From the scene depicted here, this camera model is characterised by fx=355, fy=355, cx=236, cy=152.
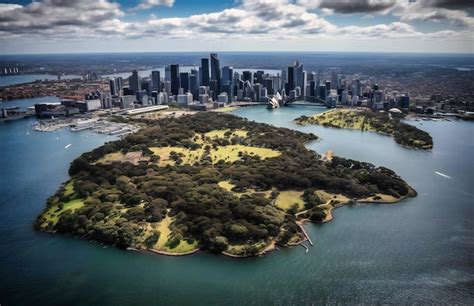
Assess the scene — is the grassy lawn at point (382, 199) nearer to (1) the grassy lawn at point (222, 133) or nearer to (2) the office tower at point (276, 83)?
(1) the grassy lawn at point (222, 133)

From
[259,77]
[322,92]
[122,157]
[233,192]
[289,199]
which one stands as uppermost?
[259,77]

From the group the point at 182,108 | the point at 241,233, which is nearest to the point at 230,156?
the point at 241,233

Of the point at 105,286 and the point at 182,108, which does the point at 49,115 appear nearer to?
the point at 182,108

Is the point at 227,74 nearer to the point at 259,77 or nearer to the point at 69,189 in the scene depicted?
the point at 259,77

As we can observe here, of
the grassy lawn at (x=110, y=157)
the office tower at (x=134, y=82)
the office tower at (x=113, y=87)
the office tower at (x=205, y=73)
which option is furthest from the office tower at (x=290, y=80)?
the grassy lawn at (x=110, y=157)

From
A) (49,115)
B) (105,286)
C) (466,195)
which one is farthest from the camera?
(49,115)

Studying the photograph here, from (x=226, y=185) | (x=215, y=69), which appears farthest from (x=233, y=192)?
(x=215, y=69)
